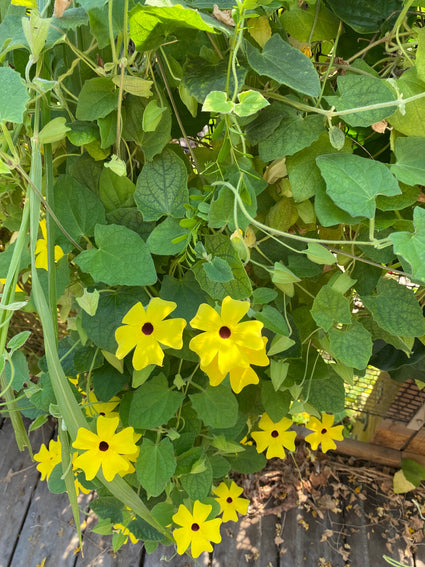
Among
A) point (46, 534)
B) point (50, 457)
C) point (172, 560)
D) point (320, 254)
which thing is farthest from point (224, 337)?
point (46, 534)

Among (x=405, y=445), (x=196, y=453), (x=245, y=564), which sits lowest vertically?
(x=245, y=564)

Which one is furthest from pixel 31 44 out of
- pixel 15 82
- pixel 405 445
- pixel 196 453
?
pixel 405 445

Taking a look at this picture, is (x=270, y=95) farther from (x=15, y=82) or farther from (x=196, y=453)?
(x=196, y=453)

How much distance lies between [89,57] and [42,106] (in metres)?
0.07

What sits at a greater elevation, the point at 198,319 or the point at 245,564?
the point at 198,319

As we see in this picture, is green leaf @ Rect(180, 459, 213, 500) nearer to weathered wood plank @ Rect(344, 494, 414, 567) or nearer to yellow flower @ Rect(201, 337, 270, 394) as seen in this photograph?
yellow flower @ Rect(201, 337, 270, 394)

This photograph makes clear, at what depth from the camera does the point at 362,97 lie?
413 mm

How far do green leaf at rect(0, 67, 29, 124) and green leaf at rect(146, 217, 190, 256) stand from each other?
15 centimetres

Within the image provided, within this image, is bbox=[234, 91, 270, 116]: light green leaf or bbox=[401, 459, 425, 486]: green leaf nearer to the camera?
bbox=[234, 91, 270, 116]: light green leaf

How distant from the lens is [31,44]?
1.22ft

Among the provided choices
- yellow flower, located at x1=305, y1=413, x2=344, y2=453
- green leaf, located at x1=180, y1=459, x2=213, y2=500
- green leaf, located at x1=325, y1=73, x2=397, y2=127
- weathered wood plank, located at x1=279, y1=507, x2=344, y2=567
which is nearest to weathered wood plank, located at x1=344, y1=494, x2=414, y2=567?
weathered wood plank, located at x1=279, y1=507, x2=344, y2=567

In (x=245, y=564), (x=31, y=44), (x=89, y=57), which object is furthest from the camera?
(x=245, y=564)

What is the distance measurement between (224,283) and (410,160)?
7.4 inches

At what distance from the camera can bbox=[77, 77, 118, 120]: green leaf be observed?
447 millimetres
